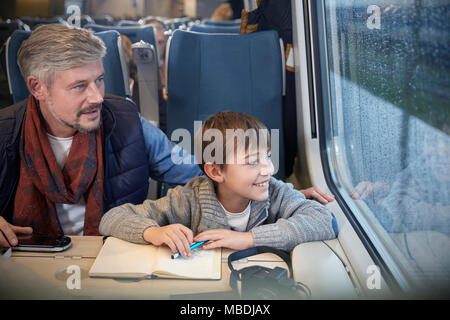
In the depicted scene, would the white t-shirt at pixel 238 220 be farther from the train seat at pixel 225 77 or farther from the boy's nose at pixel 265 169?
the train seat at pixel 225 77

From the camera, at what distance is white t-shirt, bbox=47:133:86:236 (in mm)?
1315

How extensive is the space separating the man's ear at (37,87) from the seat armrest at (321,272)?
851 millimetres

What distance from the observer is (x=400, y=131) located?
3.47ft

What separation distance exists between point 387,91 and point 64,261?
0.94 m

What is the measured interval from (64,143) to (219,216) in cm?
57

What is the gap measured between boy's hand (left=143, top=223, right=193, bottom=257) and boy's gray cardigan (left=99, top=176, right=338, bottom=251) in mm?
31

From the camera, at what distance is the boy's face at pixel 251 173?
109 centimetres

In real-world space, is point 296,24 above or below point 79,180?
above

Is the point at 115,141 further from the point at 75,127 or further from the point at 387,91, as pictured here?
the point at 387,91

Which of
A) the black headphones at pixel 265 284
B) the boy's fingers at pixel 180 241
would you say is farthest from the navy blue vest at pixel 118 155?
the black headphones at pixel 265 284

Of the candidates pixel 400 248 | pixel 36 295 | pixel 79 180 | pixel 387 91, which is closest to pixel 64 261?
pixel 36 295

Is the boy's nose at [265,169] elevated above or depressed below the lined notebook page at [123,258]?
above

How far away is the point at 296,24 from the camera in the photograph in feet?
6.31

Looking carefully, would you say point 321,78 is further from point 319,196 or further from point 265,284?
point 265,284
